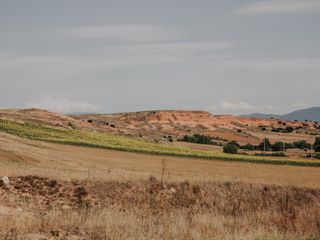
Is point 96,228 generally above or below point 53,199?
above

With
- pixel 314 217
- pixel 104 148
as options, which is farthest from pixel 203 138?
pixel 314 217

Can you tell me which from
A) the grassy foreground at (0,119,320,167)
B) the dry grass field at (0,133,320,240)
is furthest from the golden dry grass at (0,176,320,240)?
the grassy foreground at (0,119,320,167)

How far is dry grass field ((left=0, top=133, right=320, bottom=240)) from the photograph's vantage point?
10.6 m

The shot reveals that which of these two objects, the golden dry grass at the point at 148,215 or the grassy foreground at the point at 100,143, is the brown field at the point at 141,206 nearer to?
the golden dry grass at the point at 148,215

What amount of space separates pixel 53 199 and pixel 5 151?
25410 millimetres

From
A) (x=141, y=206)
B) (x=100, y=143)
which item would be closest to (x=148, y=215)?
(x=141, y=206)

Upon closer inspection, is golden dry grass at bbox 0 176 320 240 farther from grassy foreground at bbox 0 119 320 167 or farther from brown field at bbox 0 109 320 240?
grassy foreground at bbox 0 119 320 167

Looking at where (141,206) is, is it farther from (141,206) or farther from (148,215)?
(148,215)

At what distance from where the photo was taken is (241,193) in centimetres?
2944

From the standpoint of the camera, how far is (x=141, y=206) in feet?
70.4

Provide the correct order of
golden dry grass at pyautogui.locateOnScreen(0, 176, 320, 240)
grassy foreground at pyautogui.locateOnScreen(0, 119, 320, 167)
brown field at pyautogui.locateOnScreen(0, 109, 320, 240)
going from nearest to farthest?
1. golden dry grass at pyautogui.locateOnScreen(0, 176, 320, 240)
2. brown field at pyautogui.locateOnScreen(0, 109, 320, 240)
3. grassy foreground at pyautogui.locateOnScreen(0, 119, 320, 167)

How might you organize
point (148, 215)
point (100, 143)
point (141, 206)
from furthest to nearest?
point (100, 143), point (141, 206), point (148, 215)

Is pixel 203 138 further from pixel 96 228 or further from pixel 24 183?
pixel 96 228

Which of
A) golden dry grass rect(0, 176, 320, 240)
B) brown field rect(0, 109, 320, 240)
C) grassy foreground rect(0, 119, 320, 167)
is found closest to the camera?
golden dry grass rect(0, 176, 320, 240)
